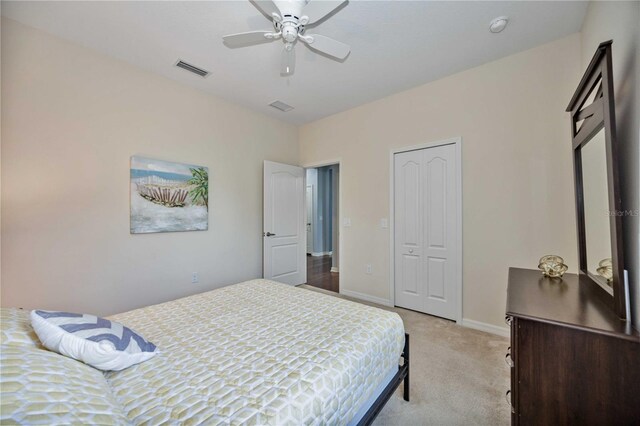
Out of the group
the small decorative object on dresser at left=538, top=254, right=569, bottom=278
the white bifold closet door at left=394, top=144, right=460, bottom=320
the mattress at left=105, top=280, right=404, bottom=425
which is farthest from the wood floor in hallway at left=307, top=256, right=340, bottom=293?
the small decorative object on dresser at left=538, top=254, right=569, bottom=278

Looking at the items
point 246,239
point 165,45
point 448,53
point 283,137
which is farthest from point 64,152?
point 448,53

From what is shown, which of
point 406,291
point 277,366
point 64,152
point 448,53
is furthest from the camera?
point 406,291

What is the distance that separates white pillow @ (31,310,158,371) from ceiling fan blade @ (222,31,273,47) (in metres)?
1.85

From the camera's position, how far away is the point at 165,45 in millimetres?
2400

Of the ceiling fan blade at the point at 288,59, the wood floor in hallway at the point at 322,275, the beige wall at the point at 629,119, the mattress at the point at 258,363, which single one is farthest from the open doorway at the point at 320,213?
the beige wall at the point at 629,119

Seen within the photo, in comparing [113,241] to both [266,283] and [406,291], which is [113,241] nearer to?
[266,283]

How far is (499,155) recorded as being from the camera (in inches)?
104

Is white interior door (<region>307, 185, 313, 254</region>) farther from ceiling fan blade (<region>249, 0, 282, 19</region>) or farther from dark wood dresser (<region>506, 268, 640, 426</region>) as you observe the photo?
dark wood dresser (<region>506, 268, 640, 426</region>)

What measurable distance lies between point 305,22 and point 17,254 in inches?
115

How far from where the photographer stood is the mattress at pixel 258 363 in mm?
870

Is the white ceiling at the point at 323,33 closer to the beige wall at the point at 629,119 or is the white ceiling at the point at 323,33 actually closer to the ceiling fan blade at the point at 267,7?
the ceiling fan blade at the point at 267,7

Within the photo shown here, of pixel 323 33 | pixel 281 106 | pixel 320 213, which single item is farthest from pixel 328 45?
pixel 320 213

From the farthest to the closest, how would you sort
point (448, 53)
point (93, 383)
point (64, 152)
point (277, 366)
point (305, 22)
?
point (448, 53), point (64, 152), point (305, 22), point (277, 366), point (93, 383)

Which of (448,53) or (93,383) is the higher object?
(448,53)
